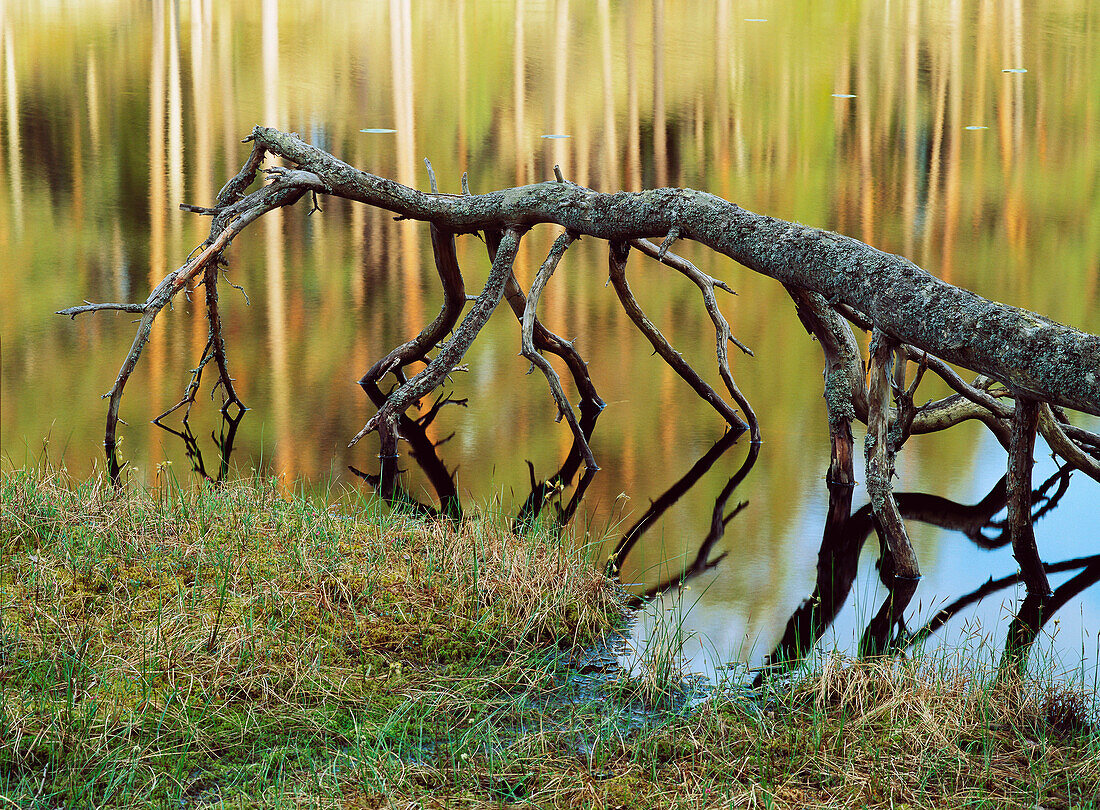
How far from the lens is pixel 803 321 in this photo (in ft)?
19.5

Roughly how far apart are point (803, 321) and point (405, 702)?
3.20 metres

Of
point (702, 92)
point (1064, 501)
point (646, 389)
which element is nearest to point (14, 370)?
point (646, 389)

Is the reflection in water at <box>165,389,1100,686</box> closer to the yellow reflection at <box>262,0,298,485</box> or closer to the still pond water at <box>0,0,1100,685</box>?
the still pond water at <box>0,0,1100,685</box>

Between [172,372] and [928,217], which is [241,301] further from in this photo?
[928,217]

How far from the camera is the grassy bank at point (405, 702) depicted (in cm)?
336

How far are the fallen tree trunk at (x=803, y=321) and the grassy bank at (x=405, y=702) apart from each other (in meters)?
1.14

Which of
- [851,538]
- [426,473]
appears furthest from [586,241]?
[851,538]

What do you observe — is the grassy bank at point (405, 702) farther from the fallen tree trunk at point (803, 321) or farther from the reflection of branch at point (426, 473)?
the reflection of branch at point (426, 473)

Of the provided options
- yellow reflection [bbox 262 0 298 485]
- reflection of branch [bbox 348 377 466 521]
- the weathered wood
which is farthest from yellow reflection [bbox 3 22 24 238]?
the weathered wood

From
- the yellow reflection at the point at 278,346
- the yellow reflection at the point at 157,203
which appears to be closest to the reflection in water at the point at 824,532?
the yellow reflection at the point at 278,346

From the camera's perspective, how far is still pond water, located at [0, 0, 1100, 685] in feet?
21.6

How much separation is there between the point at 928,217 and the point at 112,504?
14.2 m

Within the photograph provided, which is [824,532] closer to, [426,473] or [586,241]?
[426,473]

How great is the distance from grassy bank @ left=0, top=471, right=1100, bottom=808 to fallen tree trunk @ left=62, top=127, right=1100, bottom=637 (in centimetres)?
114
